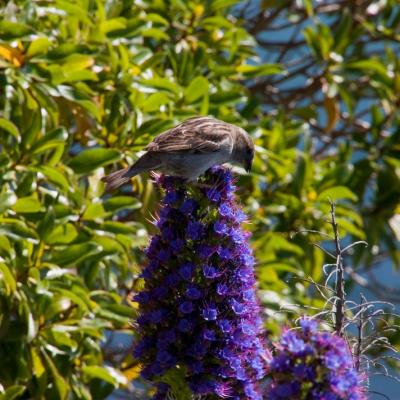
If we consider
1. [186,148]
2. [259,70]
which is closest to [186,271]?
[186,148]

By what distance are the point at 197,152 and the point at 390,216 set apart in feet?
9.27

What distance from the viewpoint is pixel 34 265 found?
376cm

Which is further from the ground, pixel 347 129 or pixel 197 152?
pixel 197 152

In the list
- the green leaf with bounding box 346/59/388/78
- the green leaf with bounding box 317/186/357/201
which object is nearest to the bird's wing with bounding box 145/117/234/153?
the green leaf with bounding box 317/186/357/201

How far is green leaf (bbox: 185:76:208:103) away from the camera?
445 centimetres

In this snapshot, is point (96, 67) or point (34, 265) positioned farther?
point (96, 67)

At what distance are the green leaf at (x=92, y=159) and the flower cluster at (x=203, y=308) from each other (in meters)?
1.47

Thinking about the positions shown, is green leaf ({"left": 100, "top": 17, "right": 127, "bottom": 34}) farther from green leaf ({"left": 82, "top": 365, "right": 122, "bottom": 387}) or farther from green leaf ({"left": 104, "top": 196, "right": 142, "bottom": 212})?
green leaf ({"left": 82, "top": 365, "right": 122, "bottom": 387})

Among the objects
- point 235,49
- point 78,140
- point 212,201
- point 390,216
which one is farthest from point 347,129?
point 212,201

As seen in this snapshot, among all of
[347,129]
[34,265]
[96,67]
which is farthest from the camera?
[347,129]

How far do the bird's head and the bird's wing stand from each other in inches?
7.0

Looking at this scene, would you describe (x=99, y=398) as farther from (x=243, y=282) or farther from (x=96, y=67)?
(x=243, y=282)

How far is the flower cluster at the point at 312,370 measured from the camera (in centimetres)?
177

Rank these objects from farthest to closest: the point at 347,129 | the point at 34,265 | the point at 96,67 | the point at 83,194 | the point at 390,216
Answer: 1. the point at 347,129
2. the point at 390,216
3. the point at 96,67
4. the point at 83,194
5. the point at 34,265
